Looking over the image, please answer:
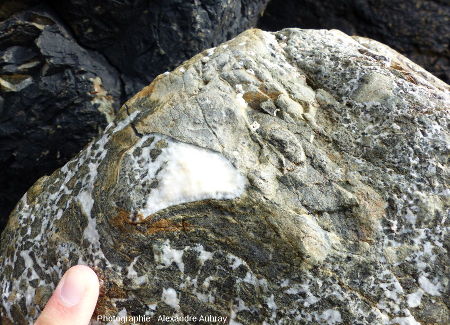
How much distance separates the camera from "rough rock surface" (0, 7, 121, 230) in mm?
2047

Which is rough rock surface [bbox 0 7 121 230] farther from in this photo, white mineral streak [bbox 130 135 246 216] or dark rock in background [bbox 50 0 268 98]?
white mineral streak [bbox 130 135 246 216]

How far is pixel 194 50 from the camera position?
7.26 ft

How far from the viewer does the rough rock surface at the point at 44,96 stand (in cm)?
205

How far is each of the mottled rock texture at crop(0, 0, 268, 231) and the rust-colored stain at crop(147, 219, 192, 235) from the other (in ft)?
3.40

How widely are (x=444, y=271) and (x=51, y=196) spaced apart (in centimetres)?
131

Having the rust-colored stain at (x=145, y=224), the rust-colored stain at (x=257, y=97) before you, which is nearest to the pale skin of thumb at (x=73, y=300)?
the rust-colored stain at (x=145, y=224)

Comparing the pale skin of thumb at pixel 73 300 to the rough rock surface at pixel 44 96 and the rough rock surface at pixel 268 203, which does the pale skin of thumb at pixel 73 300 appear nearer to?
the rough rock surface at pixel 268 203

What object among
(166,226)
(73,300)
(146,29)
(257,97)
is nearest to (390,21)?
(146,29)

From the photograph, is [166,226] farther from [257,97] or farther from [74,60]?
[74,60]

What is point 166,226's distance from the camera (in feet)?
4.43

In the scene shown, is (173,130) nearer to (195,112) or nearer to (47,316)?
(195,112)

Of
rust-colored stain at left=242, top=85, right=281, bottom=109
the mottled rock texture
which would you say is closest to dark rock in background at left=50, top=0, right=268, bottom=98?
the mottled rock texture

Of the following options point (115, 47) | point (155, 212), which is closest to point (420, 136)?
point (155, 212)

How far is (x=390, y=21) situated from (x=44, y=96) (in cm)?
197
